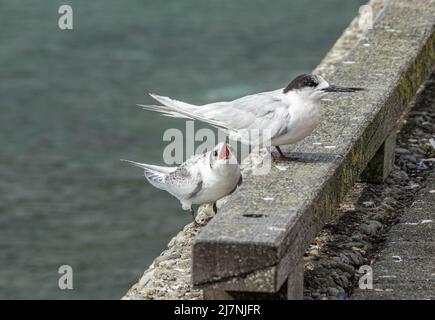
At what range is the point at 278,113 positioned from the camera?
17.4 ft

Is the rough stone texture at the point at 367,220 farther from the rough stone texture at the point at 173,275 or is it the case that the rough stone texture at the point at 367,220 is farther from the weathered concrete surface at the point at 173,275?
the weathered concrete surface at the point at 173,275

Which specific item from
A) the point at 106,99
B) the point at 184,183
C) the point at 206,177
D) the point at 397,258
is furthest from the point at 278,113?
the point at 106,99

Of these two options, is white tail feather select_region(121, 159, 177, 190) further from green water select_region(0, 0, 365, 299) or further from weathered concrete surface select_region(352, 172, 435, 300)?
green water select_region(0, 0, 365, 299)

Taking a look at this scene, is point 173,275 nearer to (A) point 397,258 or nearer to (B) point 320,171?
(B) point 320,171

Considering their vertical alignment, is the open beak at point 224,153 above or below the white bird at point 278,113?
below

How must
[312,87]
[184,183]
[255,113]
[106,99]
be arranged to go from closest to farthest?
1. [312,87]
2. [255,113]
3. [184,183]
4. [106,99]

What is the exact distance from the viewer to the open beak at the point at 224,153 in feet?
17.7

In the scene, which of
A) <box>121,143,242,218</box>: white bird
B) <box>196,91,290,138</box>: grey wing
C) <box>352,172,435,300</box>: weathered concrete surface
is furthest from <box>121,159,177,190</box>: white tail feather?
<box>352,172,435,300</box>: weathered concrete surface

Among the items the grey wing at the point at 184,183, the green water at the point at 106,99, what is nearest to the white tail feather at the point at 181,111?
the grey wing at the point at 184,183

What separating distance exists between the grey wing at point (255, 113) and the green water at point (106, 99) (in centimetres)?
371

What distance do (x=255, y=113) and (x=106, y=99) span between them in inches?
277

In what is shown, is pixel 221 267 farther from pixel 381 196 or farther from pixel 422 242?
pixel 381 196

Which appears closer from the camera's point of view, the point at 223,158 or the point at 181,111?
the point at 223,158
